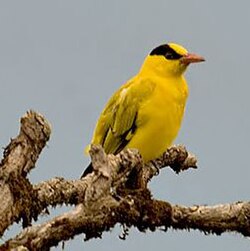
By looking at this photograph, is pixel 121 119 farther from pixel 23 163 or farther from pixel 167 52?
pixel 23 163

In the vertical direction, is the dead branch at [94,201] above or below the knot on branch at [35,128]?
below

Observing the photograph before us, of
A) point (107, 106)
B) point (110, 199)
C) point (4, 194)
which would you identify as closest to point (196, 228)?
point (110, 199)

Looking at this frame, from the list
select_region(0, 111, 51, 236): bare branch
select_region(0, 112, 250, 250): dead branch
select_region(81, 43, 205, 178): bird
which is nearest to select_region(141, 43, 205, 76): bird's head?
select_region(81, 43, 205, 178): bird

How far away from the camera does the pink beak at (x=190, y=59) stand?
9719 millimetres

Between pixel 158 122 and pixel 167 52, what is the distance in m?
0.86

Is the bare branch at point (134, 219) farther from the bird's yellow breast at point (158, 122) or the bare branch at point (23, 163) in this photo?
the bird's yellow breast at point (158, 122)

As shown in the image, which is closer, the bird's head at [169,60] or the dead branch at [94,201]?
the dead branch at [94,201]

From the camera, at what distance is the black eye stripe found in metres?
10.1

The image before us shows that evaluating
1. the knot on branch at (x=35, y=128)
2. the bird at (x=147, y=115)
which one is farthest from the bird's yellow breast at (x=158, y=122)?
the knot on branch at (x=35, y=128)

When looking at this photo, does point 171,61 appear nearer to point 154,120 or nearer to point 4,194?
point 154,120

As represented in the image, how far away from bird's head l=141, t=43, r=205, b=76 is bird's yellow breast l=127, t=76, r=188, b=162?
332mm

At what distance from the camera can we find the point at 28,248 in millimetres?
5941

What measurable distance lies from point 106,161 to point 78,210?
0.44 meters

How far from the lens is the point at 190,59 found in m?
9.88
